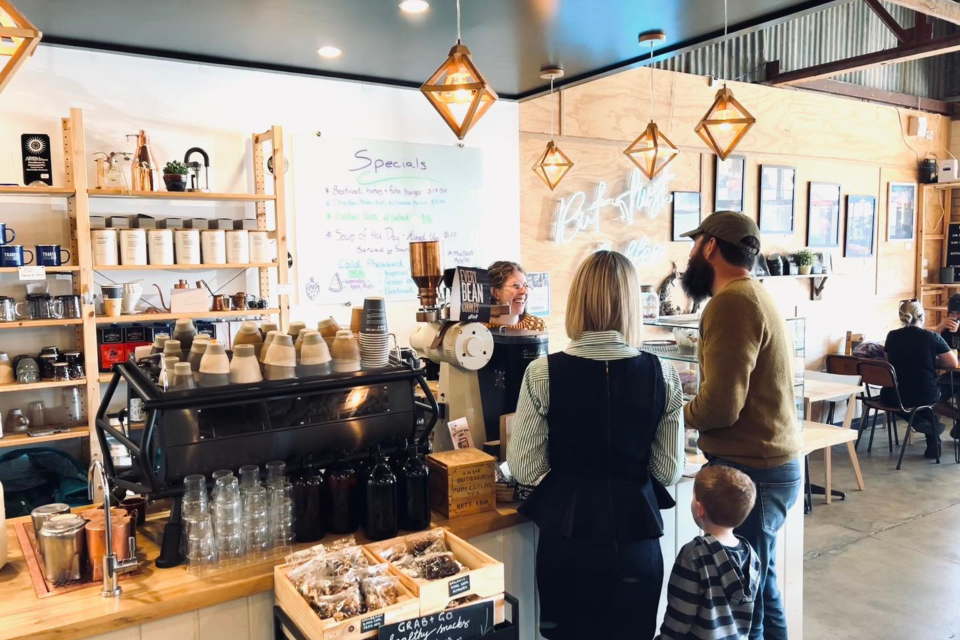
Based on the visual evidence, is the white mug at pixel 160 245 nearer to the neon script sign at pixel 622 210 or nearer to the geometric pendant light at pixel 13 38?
the geometric pendant light at pixel 13 38

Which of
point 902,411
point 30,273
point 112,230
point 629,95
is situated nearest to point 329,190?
point 112,230

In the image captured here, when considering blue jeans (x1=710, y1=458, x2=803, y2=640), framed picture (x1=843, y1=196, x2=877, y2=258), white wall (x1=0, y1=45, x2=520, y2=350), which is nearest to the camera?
blue jeans (x1=710, y1=458, x2=803, y2=640)

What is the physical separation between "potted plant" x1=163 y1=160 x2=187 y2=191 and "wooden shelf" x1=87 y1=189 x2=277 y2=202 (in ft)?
0.15

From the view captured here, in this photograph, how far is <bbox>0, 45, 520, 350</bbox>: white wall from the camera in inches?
145

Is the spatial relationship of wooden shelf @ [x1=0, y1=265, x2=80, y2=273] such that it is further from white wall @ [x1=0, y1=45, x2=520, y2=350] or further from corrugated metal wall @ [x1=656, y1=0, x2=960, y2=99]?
corrugated metal wall @ [x1=656, y1=0, x2=960, y2=99]

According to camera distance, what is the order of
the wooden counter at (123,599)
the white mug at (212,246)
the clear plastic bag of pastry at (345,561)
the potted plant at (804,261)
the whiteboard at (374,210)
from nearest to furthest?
1. the wooden counter at (123,599)
2. the clear plastic bag of pastry at (345,561)
3. the white mug at (212,246)
4. the whiteboard at (374,210)
5. the potted plant at (804,261)

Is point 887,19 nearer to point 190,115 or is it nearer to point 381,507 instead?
point 190,115

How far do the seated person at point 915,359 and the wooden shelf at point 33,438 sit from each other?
5.88 metres

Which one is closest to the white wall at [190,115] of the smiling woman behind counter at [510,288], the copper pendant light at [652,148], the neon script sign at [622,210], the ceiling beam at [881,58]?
the neon script sign at [622,210]

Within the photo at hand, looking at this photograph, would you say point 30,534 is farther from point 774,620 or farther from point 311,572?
point 774,620

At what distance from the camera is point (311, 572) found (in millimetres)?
1641

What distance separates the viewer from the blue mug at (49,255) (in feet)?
11.4

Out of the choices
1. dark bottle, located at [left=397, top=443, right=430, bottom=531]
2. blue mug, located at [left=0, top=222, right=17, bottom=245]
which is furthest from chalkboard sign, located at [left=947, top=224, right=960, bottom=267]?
blue mug, located at [left=0, top=222, right=17, bottom=245]

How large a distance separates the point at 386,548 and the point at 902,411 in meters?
5.54
